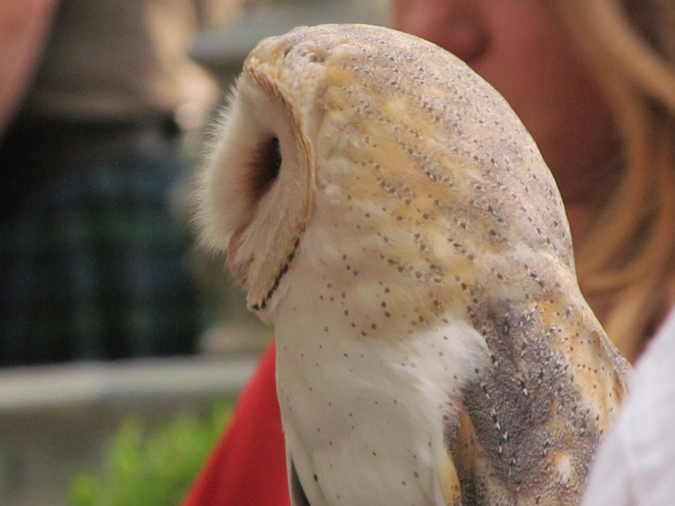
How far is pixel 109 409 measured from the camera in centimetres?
210

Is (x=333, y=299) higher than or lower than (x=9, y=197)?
higher

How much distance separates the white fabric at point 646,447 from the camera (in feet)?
0.93

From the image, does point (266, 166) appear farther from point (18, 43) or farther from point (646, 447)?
point (18, 43)

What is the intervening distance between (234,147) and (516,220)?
127 mm

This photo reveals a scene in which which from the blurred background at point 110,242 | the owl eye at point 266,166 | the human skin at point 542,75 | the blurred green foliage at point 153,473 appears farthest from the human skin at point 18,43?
the owl eye at point 266,166

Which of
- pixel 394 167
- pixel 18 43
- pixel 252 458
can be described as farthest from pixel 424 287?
pixel 18 43

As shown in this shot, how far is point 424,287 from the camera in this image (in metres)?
0.37

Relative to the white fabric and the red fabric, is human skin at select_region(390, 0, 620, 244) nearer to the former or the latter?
the red fabric

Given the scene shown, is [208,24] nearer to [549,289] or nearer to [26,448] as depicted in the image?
[26,448]

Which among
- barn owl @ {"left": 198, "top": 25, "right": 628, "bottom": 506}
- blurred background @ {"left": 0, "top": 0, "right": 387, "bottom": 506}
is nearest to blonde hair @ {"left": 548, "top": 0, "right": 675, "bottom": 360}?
barn owl @ {"left": 198, "top": 25, "right": 628, "bottom": 506}

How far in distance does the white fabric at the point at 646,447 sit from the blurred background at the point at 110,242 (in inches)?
67.3

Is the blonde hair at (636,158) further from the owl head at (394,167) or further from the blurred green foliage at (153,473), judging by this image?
the blurred green foliage at (153,473)

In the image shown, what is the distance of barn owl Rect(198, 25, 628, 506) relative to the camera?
1.24ft

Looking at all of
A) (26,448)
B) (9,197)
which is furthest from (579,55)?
(9,197)
